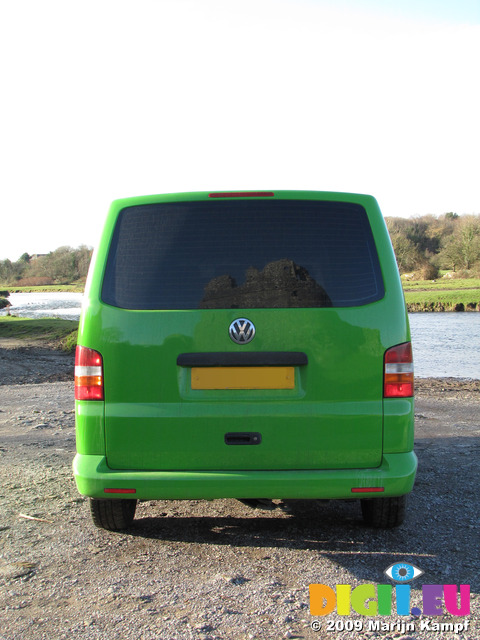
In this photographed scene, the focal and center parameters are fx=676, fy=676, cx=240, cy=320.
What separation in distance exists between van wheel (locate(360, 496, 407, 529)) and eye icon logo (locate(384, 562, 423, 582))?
1.59ft

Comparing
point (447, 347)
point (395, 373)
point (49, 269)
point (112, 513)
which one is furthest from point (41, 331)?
point (49, 269)

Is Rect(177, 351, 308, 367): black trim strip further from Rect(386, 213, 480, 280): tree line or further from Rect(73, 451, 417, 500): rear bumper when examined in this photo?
Rect(386, 213, 480, 280): tree line

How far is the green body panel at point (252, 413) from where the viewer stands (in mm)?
3650

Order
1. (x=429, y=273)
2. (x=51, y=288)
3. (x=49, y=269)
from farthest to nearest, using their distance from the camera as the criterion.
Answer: (x=51, y=288)
(x=49, y=269)
(x=429, y=273)

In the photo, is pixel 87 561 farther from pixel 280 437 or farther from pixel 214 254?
pixel 214 254

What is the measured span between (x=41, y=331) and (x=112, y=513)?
26.6m

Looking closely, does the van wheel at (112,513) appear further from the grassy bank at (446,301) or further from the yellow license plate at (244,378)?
the grassy bank at (446,301)

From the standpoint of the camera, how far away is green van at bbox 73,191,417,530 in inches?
144

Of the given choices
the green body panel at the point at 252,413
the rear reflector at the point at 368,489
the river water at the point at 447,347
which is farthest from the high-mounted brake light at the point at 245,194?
the river water at the point at 447,347

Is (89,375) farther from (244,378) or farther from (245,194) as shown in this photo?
(245,194)

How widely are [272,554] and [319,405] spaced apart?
0.94 m

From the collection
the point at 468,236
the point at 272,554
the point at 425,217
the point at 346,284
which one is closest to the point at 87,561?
the point at 272,554

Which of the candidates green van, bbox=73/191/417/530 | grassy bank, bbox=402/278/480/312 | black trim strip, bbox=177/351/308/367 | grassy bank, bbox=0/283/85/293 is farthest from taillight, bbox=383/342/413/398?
grassy bank, bbox=0/283/85/293

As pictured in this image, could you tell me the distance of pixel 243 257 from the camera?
12.2 feet
